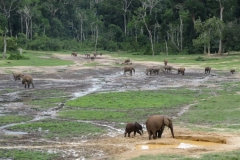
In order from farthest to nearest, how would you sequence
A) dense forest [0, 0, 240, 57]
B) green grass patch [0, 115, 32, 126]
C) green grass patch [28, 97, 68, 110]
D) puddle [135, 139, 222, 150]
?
dense forest [0, 0, 240, 57], green grass patch [28, 97, 68, 110], green grass patch [0, 115, 32, 126], puddle [135, 139, 222, 150]

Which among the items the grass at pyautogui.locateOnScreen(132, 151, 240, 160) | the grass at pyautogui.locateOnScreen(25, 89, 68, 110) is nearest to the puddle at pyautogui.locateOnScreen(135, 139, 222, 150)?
the grass at pyautogui.locateOnScreen(132, 151, 240, 160)

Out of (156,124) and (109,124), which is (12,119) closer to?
(109,124)

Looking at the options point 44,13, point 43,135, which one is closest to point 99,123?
point 43,135

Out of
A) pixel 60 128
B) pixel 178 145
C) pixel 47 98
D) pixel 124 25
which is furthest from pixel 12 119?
pixel 124 25

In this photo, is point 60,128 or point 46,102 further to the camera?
point 46,102

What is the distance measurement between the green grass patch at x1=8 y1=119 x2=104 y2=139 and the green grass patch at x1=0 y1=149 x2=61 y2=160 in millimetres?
3041

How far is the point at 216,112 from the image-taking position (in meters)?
24.2

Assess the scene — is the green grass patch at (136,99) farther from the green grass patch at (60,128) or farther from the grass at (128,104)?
the green grass patch at (60,128)

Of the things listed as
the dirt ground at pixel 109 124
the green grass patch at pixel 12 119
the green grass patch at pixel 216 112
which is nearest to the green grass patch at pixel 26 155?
the dirt ground at pixel 109 124

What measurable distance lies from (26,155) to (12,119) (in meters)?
7.94

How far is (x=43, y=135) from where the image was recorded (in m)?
18.9

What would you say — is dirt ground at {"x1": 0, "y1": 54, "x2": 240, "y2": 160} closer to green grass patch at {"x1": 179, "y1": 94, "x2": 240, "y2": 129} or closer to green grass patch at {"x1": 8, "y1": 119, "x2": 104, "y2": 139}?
Answer: green grass patch at {"x1": 8, "y1": 119, "x2": 104, "y2": 139}

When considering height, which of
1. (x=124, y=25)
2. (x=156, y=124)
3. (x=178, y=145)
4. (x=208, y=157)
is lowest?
(x=178, y=145)

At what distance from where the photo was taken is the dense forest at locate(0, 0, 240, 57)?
220 feet
